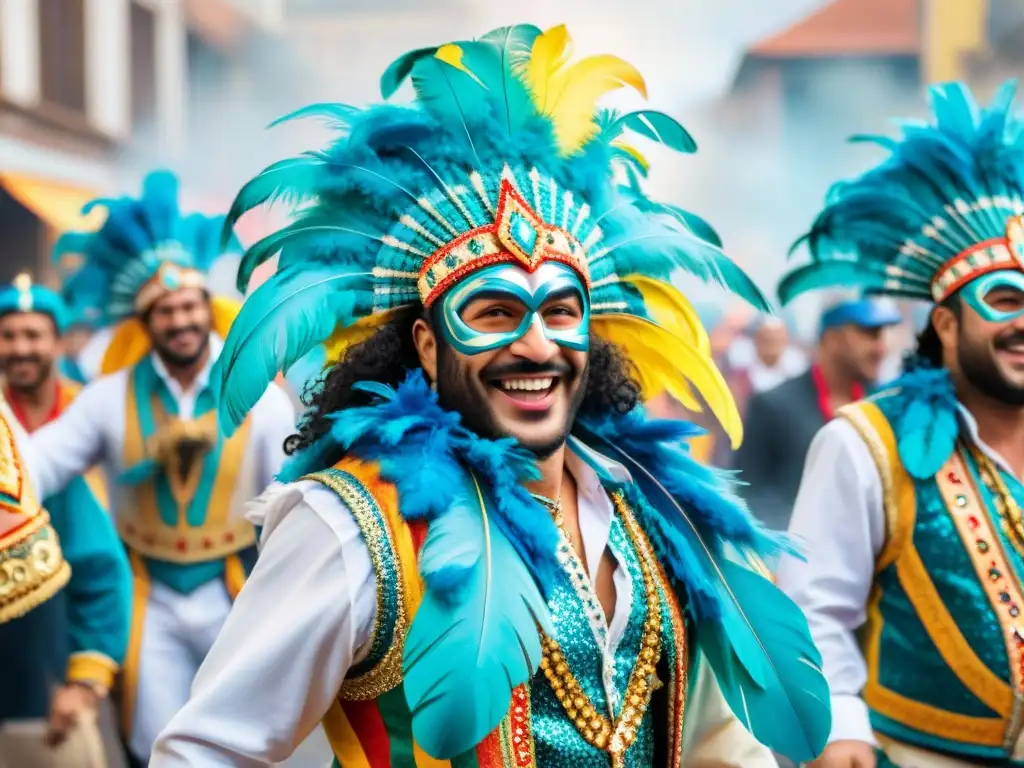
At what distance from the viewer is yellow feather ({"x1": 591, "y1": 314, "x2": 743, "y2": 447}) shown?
120 inches

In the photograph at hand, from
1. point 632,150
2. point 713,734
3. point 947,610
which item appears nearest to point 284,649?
point 713,734

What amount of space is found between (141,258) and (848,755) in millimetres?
3576

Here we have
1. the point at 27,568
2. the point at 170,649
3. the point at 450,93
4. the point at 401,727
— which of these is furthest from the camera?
the point at 170,649

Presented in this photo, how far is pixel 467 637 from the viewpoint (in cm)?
243

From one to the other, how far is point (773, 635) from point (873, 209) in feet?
5.74

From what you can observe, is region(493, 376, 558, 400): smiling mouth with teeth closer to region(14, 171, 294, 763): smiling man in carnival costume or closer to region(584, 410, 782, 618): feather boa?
region(584, 410, 782, 618): feather boa

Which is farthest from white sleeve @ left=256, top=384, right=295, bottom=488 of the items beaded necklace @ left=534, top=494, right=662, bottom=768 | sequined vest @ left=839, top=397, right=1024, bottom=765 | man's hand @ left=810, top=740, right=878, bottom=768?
beaded necklace @ left=534, top=494, right=662, bottom=768

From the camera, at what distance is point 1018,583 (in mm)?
3754

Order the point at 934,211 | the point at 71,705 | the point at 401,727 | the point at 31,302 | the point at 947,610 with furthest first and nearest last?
the point at 31,302 → the point at 71,705 → the point at 934,211 → the point at 947,610 → the point at 401,727

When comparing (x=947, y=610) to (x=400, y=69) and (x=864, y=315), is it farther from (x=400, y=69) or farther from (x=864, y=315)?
(x=864, y=315)

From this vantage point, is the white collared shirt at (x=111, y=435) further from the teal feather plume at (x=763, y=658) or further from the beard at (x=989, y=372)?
the teal feather plume at (x=763, y=658)

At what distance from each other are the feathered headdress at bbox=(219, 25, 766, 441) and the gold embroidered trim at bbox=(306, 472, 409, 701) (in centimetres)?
33

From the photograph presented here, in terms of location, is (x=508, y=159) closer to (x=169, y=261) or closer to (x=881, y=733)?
(x=881, y=733)

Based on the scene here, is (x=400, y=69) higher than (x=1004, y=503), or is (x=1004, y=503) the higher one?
(x=400, y=69)
